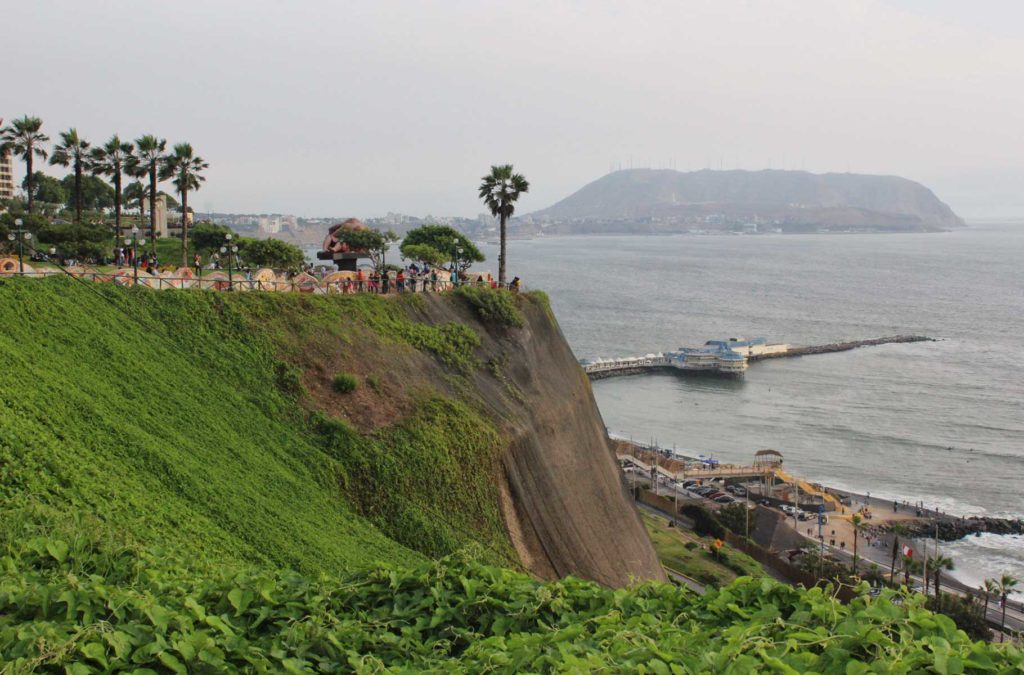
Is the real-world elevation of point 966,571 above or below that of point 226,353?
below

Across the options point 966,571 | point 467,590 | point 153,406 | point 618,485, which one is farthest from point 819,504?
point 467,590

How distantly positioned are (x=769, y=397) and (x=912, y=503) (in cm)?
2810

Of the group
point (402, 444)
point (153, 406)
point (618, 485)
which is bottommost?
point (618, 485)

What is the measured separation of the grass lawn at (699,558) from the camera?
35.4 metres

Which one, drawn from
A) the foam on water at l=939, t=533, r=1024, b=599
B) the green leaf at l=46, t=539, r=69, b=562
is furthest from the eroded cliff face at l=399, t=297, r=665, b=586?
the foam on water at l=939, t=533, r=1024, b=599

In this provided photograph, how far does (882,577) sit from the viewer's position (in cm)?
4134

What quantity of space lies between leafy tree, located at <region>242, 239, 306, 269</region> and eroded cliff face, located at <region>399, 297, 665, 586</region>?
1651cm

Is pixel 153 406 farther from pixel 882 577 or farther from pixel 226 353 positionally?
pixel 882 577

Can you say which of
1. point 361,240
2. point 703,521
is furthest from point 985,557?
point 361,240

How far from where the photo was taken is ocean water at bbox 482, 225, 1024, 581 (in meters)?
57.4

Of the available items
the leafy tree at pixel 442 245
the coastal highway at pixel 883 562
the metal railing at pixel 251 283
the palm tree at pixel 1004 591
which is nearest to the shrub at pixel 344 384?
the metal railing at pixel 251 283

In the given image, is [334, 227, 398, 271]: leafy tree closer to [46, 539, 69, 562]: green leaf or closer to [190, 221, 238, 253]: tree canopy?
[190, 221, 238, 253]: tree canopy

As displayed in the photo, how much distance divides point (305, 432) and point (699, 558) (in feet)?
77.7

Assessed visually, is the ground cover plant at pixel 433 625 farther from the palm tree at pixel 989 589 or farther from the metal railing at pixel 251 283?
the palm tree at pixel 989 589
